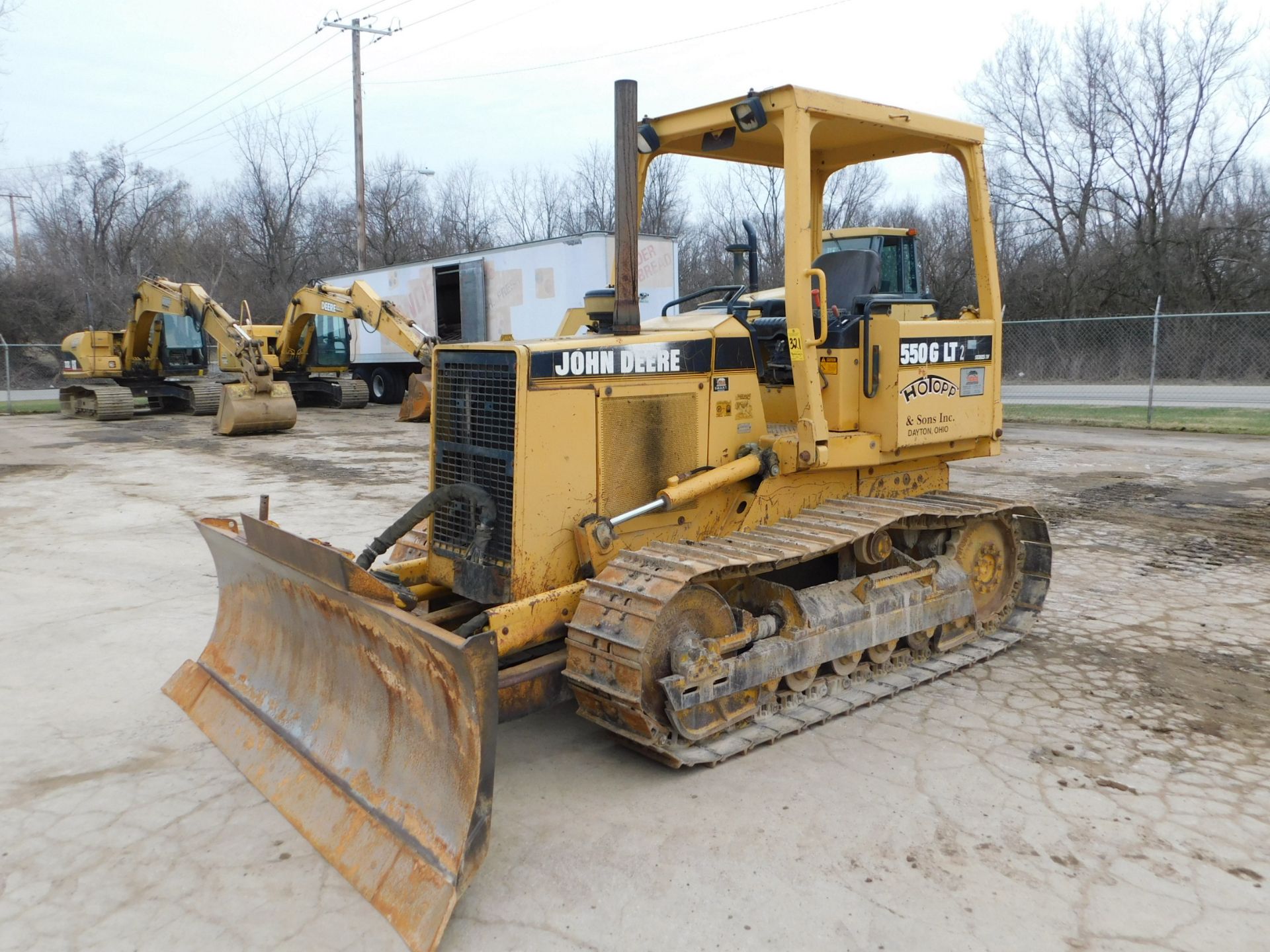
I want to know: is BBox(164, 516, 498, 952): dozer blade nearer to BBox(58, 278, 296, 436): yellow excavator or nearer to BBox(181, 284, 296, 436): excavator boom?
BBox(181, 284, 296, 436): excavator boom

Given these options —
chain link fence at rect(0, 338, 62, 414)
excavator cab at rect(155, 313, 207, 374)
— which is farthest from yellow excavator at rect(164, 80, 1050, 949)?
chain link fence at rect(0, 338, 62, 414)

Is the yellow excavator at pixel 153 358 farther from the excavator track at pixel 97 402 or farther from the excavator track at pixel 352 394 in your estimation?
the excavator track at pixel 352 394

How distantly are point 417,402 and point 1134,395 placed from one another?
14.9 m

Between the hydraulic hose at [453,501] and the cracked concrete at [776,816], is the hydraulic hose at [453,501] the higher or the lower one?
the higher one

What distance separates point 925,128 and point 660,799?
3.60 meters

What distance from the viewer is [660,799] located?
12.5 feet

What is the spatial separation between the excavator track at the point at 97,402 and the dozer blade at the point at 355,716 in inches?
715

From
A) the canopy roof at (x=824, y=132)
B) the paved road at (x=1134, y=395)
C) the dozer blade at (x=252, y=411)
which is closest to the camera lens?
the canopy roof at (x=824, y=132)

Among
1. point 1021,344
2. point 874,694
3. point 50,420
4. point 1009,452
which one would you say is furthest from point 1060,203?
point 874,694

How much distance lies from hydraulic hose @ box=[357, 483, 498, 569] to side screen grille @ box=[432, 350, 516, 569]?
4cm

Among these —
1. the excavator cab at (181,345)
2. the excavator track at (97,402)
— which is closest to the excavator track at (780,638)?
the excavator track at (97,402)

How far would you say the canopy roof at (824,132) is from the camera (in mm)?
4602

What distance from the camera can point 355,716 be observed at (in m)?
3.92

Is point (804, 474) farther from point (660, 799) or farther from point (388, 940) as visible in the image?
point (388, 940)
